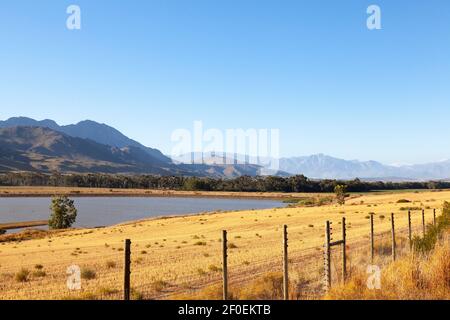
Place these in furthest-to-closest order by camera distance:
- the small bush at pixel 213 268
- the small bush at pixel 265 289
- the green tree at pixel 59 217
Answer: the green tree at pixel 59 217 → the small bush at pixel 213 268 → the small bush at pixel 265 289

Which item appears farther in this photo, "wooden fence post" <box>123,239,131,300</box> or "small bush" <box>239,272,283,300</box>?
"small bush" <box>239,272,283,300</box>

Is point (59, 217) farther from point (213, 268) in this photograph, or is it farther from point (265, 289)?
point (265, 289)

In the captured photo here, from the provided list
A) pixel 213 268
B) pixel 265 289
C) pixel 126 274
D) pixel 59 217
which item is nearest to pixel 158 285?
pixel 213 268

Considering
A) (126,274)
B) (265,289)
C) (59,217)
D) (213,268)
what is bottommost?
(59,217)

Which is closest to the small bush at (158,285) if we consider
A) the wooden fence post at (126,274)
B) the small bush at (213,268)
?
the small bush at (213,268)

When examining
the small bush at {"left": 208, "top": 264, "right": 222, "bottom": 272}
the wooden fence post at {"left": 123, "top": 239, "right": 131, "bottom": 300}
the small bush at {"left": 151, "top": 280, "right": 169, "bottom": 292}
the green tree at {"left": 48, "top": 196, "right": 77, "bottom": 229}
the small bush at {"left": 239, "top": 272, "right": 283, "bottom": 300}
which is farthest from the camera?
the green tree at {"left": 48, "top": 196, "right": 77, "bottom": 229}

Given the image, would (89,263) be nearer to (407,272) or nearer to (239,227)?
(407,272)

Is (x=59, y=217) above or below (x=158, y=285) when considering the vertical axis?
below

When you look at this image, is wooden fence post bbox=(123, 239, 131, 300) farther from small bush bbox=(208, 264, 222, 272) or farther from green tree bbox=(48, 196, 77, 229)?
green tree bbox=(48, 196, 77, 229)

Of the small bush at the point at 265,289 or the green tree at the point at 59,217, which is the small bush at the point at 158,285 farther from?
the green tree at the point at 59,217

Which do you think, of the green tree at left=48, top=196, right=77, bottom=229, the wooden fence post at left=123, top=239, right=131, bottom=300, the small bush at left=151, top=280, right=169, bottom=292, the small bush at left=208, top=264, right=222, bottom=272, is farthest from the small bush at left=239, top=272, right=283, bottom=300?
the green tree at left=48, top=196, right=77, bottom=229
